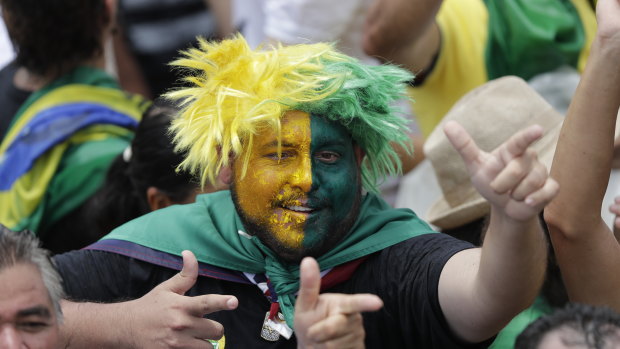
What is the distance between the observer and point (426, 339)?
246cm

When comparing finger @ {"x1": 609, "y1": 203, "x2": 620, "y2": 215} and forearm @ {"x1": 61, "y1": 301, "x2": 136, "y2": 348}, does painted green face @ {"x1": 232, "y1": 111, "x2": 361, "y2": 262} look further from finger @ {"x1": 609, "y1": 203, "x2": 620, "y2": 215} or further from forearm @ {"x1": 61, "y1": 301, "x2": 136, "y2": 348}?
finger @ {"x1": 609, "y1": 203, "x2": 620, "y2": 215}

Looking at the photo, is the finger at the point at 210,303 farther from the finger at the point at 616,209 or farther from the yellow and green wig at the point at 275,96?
the finger at the point at 616,209

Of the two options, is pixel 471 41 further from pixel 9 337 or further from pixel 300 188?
pixel 9 337

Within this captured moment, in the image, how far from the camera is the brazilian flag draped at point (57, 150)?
367 centimetres

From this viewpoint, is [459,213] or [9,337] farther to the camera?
[459,213]

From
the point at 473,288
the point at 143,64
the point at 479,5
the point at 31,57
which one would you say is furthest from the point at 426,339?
the point at 143,64

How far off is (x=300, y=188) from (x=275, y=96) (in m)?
0.25

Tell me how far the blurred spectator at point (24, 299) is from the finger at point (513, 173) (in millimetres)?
1035

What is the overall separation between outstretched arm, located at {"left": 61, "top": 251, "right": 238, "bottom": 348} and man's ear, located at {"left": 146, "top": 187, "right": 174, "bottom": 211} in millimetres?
790

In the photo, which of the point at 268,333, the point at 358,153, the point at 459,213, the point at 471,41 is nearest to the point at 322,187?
the point at 358,153

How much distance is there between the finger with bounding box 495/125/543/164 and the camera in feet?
6.21

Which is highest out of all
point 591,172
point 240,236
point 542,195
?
point 542,195

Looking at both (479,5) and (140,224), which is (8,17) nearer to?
(140,224)

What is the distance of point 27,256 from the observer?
2.24 metres
